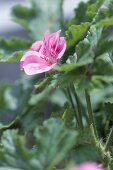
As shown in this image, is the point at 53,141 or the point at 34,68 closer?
the point at 53,141

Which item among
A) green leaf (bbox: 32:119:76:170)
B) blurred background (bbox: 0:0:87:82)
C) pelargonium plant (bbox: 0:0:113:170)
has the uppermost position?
blurred background (bbox: 0:0:87:82)

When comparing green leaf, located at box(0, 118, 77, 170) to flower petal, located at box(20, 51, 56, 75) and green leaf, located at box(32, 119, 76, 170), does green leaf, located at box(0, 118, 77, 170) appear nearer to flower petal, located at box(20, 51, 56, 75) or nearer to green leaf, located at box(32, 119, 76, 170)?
green leaf, located at box(32, 119, 76, 170)

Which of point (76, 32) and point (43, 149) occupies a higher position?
point (76, 32)

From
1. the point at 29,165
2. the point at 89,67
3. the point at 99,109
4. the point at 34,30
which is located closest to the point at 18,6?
the point at 34,30

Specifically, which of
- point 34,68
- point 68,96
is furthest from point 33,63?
point 68,96

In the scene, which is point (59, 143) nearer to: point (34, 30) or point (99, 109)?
point (99, 109)

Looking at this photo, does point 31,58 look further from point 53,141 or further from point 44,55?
point 53,141

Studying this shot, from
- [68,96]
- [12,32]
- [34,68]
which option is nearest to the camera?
[34,68]

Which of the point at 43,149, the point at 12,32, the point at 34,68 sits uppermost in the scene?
the point at 12,32

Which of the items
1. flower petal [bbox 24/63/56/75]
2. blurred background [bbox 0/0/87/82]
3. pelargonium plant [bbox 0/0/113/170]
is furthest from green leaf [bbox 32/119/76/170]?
blurred background [bbox 0/0/87/82]
